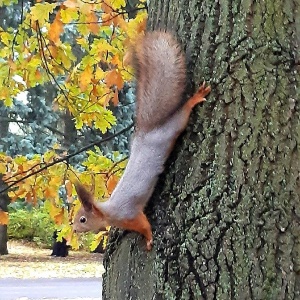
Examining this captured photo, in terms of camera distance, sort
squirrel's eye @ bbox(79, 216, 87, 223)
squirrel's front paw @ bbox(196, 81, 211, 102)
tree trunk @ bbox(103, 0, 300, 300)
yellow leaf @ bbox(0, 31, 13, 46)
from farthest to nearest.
A: yellow leaf @ bbox(0, 31, 13, 46), squirrel's eye @ bbox(79, 216, 87, 223), squirrel's front paw @ bbox(196, 81, 211, 102), tree trunk @ bbox(103, 0, 300, 300)

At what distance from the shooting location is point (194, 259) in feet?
4.95

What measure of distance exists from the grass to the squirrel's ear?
1008 cm

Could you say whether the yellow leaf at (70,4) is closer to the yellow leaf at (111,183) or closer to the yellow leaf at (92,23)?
the yellow leaf at (92,23)

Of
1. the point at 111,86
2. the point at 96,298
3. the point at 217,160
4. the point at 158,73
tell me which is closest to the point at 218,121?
the point at 217,160

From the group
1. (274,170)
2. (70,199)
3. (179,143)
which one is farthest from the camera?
(70,199)

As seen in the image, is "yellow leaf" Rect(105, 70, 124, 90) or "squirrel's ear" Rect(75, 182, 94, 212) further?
"yellow leaf" Rect(105, 70, 124, 90)

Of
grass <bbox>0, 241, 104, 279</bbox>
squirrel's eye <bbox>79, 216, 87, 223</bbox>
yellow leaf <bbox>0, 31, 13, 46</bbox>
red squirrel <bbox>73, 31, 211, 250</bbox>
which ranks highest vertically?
yellow leaf <bbox>0, 31, 13, 46</bbox>

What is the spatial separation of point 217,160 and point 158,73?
0.30 metres

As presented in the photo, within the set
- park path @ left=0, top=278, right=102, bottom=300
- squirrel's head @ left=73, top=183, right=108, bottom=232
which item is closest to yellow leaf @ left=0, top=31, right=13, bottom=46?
squirrel's head @ left=73, top=183, right=108, bottom=232

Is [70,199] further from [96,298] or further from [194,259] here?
[96,298]

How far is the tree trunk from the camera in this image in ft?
4.83

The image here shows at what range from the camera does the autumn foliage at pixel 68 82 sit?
318cm

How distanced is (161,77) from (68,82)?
2.10m

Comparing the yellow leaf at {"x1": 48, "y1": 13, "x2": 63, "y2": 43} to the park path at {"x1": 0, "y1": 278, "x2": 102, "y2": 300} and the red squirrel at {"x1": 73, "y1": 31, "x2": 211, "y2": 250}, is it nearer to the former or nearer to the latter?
the red squirrel at {"x1": 73, "y1": 31, "x2": 211, "y2": 250}
